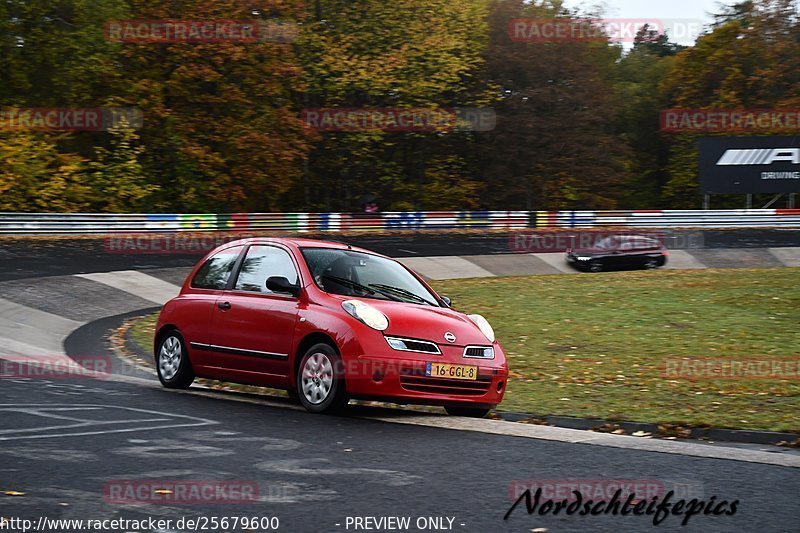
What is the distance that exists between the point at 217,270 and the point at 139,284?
592 inches

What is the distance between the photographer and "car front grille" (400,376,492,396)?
31.0ft

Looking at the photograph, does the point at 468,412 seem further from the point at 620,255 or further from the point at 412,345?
the point at 620,255

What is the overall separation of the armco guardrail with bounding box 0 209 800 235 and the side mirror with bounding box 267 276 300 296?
26.7 meters

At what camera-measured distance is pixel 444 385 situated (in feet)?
31.7

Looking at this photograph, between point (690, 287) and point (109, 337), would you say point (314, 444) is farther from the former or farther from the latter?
point (690, 287)

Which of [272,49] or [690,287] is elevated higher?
[272,49]

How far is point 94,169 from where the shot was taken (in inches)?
1863

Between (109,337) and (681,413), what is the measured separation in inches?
437

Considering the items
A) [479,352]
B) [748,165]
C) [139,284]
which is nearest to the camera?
[479,352]

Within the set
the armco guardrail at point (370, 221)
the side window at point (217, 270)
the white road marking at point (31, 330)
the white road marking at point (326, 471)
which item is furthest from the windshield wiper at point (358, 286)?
the armco guardrail at point (370, 221)

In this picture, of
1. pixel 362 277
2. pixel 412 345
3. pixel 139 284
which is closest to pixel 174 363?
pixel 362 277

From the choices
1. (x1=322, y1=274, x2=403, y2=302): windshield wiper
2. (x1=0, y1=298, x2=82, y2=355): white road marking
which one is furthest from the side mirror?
(x1=0, y1=298, x2=82, y2=355): white road marking

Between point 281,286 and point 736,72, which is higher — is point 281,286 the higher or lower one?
the lower one

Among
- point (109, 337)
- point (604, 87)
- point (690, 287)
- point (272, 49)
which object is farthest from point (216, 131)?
point (109, 337)
